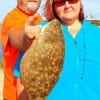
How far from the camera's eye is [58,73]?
9.09 ft

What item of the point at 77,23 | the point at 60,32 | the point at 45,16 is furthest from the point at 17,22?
the point at 60,32

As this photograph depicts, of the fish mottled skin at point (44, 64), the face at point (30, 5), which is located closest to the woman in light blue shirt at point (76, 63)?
the face at point (30, 5)

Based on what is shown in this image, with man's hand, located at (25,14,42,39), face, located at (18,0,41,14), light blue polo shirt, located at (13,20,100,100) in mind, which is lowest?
light blue polo shirt, located at (13,20,100,100)

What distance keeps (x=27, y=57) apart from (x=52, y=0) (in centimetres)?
108

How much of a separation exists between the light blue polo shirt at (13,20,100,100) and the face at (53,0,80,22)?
161mm

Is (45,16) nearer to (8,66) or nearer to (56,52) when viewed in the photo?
(8,66)

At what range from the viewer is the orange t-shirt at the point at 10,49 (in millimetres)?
3834

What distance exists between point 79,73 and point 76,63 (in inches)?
3.6

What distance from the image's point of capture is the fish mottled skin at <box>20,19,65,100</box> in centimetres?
268

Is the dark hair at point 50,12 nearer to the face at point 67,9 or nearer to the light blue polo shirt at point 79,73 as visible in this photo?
the face at point 67,9

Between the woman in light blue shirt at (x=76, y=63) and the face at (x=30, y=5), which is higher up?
the face at (x=30, y=5)

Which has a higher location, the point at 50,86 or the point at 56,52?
the point at 56,52

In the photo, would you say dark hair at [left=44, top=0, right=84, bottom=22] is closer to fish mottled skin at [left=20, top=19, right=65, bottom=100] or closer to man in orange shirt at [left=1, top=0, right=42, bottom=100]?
man in orange shirt at [left=1, top=0, right=42, bottom=100]

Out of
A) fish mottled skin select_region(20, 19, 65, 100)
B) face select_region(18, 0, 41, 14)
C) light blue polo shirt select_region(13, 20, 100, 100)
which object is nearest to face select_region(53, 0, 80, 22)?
light blue polo shirt select_region(13, 20, 100, 100)
